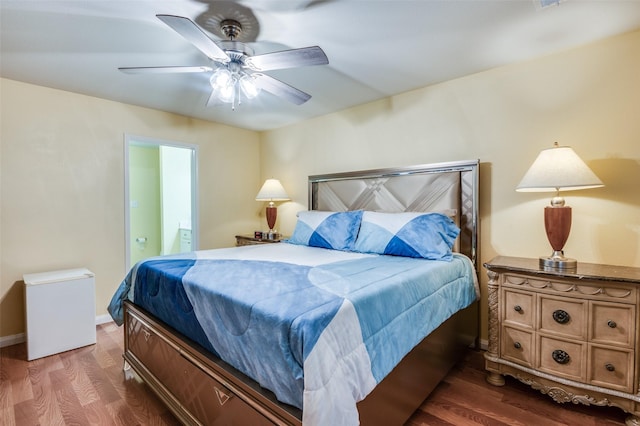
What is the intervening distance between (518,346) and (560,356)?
224 mm

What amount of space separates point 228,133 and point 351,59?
2520mm

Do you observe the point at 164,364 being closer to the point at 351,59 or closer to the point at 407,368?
the point at 407,368

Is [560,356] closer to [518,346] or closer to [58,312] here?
[518,346]

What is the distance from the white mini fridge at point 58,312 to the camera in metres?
2.55

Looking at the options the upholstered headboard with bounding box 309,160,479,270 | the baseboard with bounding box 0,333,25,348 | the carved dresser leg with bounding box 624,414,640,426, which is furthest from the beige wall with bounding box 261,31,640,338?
the baseboard with bounding box 0,333,25,348

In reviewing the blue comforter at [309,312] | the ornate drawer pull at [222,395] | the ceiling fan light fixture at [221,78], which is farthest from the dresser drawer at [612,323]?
the ceiling fan light fixture at [221,78]

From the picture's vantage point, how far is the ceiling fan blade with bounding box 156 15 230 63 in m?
1.44

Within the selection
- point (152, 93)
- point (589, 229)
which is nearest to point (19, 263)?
point (152, 93)

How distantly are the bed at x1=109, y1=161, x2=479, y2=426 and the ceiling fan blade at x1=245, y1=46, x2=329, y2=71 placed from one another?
1259 millimetres

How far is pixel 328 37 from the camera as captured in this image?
2.11 metres

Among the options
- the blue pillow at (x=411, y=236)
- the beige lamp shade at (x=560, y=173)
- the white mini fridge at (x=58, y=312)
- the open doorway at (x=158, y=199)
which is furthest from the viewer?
the open doorway at (x=158, y=199)

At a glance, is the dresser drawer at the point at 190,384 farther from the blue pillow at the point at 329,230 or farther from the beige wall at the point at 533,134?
the beige wall at the point at 533,134

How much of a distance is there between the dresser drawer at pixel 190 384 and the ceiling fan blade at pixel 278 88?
1801 mm

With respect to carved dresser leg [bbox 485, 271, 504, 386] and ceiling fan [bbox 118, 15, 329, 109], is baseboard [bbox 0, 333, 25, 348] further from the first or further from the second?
carved dresser leg [bbox 485, 271, 504, 386]
